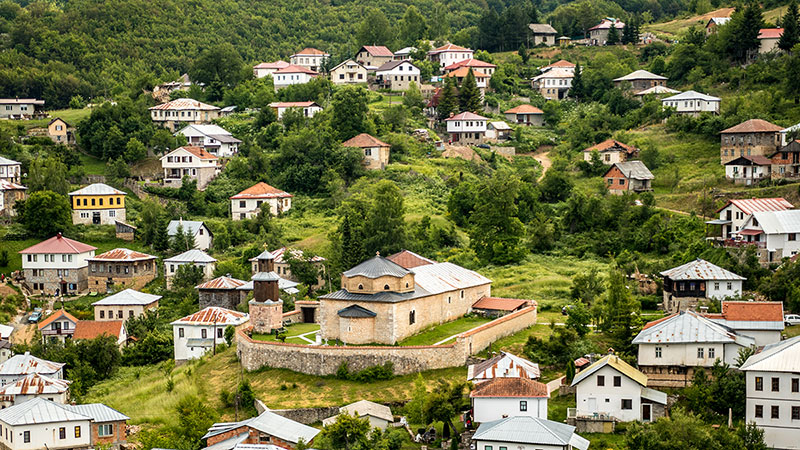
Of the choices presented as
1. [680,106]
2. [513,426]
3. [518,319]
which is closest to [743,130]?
[680,106]

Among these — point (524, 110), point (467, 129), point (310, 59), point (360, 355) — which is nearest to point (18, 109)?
point (310, 59)

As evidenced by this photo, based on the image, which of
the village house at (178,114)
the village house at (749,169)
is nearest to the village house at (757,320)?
the village house at (749,169)

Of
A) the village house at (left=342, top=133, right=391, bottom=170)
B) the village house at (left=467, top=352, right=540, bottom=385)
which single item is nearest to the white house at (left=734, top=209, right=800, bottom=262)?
the village house at (left=467, top=352, right=540, bottom=385)

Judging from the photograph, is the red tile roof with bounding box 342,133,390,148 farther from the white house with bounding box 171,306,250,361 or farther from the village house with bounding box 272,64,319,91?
the white house with bounding box 171,306,250,361

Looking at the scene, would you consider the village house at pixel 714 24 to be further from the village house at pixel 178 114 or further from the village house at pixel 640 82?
the village house at pixel 178 114

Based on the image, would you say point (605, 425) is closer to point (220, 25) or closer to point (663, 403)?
point (663, 403)

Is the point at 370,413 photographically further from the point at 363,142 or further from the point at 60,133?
the point at 60,133
